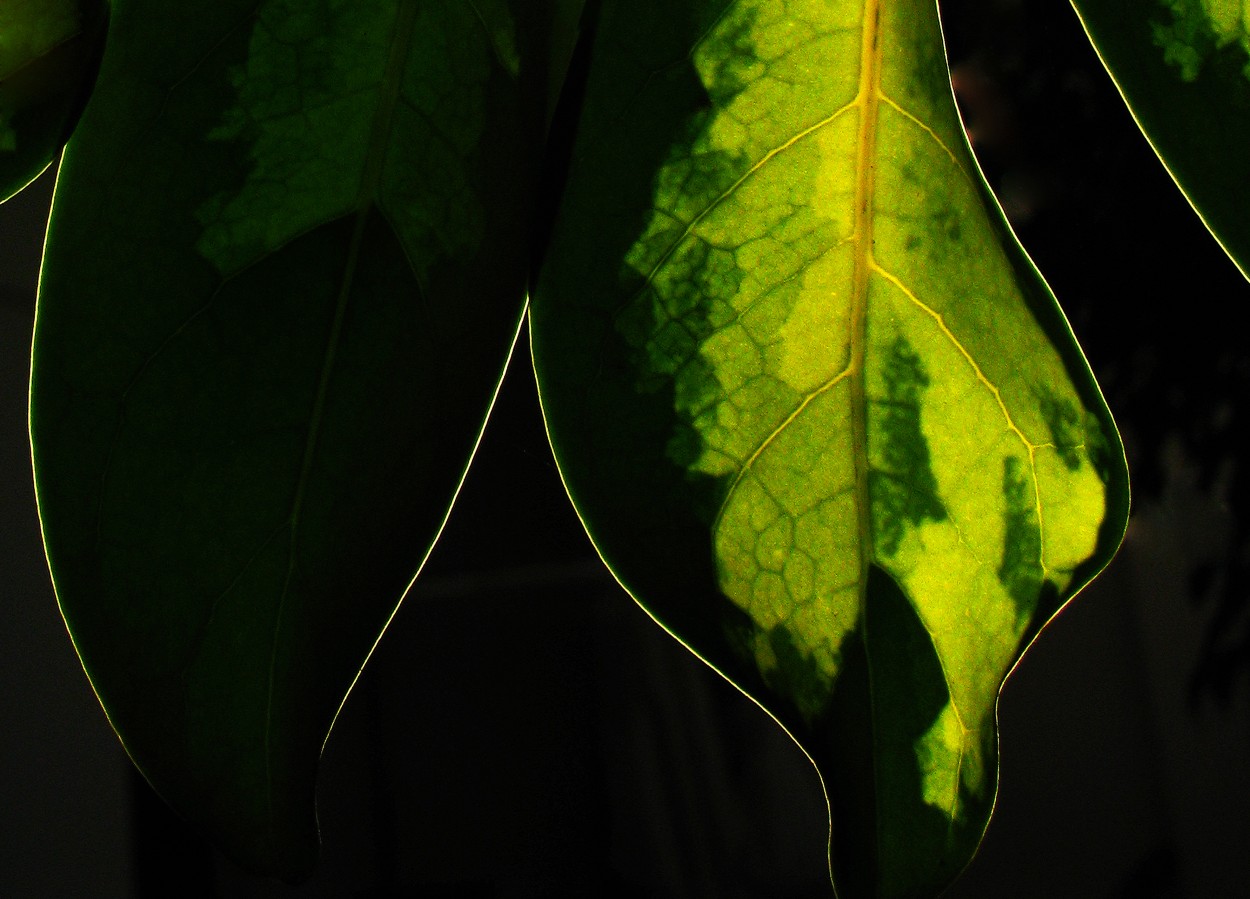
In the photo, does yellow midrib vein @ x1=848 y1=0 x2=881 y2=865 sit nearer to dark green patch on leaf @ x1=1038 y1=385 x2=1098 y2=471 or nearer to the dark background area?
dark green patch on leaf @ x1=1038 y1=385 x2=1098 y2=471

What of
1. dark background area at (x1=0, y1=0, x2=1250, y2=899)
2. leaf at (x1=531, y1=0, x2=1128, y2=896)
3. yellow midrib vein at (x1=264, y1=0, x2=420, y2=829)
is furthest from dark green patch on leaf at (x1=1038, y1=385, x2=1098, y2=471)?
dark background area at (x1=0, y1=0, x2=1250, y2=899)

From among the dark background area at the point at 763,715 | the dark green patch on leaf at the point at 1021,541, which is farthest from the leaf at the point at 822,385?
the dark background area at the point at 763,715

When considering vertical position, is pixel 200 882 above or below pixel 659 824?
above

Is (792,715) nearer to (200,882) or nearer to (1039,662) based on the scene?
(200,882)

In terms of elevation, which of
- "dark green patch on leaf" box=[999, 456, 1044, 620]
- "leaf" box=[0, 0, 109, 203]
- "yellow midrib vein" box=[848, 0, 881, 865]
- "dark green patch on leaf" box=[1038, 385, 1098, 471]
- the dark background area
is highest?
"leaf" box=[0, 0, 109, 203]

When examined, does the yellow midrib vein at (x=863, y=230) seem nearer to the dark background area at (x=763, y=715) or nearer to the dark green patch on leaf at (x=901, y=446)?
the dark green patch on leaf at (x=901, y=446)

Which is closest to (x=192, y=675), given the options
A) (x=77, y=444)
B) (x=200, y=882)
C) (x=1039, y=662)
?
(x=77, y=444)

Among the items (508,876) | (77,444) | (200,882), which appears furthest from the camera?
(508,876)
